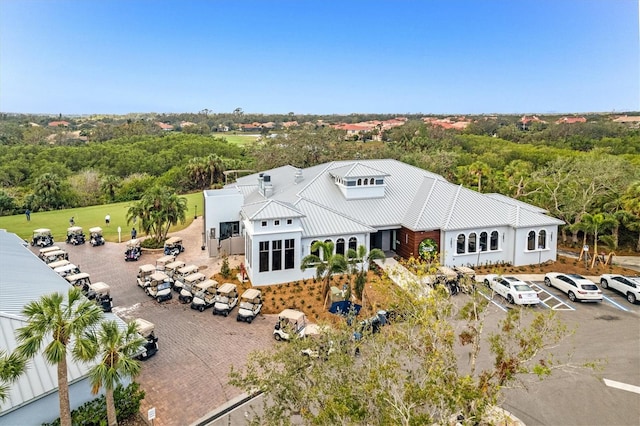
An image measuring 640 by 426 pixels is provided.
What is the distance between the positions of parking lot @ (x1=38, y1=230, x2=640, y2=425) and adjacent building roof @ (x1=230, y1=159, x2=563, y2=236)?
5.26m

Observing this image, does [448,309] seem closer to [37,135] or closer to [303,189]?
[303,189]

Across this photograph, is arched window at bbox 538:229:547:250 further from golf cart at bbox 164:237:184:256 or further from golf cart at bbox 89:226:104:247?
golf cart at bbox 89:226:104:247

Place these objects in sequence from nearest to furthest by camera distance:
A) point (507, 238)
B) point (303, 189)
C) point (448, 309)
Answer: point (448, 309), point (507, 238), point (303, 189)

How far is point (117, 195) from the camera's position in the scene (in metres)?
59.5

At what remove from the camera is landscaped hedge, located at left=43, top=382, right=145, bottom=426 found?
13.5 metres

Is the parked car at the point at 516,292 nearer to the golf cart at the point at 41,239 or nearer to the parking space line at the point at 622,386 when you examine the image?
the parking space line at the point at 622,386

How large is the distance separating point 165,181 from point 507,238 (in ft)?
163

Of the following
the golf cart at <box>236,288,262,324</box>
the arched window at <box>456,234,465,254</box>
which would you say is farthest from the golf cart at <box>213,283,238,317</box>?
the arched window at <box>456,234,465,254</box>

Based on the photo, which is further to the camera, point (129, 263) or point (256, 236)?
point (129, 263)

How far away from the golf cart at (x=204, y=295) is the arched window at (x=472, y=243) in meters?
16.6

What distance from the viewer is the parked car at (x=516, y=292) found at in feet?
75.3

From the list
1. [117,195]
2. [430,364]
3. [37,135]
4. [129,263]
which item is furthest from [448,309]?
[37,135]

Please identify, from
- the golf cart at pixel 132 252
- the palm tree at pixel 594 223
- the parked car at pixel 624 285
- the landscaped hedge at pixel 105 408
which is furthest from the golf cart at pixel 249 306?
the palm tree at pixel 594 223

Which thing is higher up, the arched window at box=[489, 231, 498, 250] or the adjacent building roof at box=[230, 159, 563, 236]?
the adjacent building roof at box=[230, 159, 563, 236]
